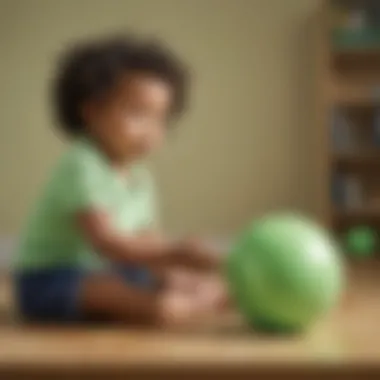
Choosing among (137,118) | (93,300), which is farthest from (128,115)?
(93,300)

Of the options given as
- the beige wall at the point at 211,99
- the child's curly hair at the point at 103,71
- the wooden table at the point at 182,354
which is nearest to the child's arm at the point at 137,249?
the wooden table at the point at 182,354

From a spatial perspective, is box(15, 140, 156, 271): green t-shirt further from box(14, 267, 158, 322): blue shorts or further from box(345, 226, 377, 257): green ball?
box(345, 226, 377, 257): green ball

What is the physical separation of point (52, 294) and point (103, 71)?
0.35 meters

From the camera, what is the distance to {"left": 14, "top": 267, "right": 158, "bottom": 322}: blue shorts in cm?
131

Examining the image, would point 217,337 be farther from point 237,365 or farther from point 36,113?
point 36,113

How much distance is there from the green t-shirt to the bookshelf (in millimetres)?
1569

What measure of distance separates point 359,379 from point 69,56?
2.49 ft

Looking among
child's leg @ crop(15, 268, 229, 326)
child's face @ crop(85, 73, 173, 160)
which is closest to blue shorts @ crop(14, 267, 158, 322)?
child's leg @ crop(15, 268, 229, 326)

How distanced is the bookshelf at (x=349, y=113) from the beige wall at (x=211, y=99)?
0.35ft

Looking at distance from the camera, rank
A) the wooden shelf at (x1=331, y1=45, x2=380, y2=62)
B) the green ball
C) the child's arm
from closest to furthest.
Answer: the child's arm → the green ball → the wooden shelf at (x1=331, y1=45, x2=380, y2=62)

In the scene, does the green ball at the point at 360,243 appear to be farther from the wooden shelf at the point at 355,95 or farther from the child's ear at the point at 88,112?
the child's ear at the point at 88,112

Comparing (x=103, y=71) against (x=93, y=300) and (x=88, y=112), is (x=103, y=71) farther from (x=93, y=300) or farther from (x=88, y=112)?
(x=93, y=300)

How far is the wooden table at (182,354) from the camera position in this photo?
42.4 inches

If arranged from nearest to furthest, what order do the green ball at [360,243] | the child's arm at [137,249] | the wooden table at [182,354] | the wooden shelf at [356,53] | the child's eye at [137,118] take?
the wooden table at [182,354] → the child's arm at [137,249] → the child's eye at [137,118] → the green ball at [360,243] → the wooden shelf at [356,53]
